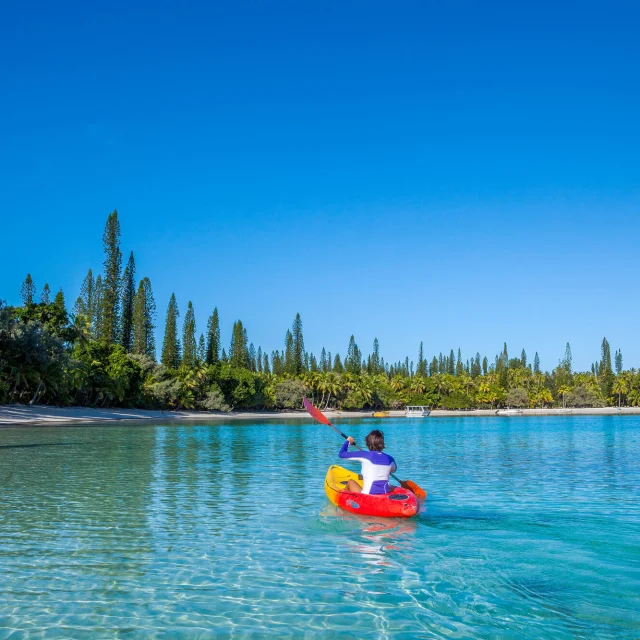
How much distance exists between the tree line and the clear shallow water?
3423 centimetres

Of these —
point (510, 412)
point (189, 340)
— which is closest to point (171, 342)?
point (189, 340)

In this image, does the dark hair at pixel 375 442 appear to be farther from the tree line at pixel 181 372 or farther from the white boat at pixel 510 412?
the white boat at pixel 510 412

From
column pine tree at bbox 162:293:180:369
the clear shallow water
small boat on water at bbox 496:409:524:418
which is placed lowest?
small boat on water at bbox 496:409:524:418

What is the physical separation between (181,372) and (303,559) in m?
70.4

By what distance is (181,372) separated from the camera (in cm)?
7662

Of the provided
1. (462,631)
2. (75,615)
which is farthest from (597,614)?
(75,615)

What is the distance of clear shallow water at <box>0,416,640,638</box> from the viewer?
5996 mm

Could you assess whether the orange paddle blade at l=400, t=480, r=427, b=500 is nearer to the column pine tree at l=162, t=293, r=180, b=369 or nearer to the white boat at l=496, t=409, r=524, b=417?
the column pine tree at l=162, t=293, r=180, b=369

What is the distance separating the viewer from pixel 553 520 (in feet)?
36.9

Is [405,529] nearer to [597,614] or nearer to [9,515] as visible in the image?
[597,614]

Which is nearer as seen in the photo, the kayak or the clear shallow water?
the clear shallow water

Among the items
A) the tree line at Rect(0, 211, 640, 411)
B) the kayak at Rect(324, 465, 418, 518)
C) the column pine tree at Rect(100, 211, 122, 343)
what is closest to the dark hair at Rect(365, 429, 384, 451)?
the kayak at Rect(324, 465, 418, 518)

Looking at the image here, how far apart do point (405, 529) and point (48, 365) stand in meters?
41.5

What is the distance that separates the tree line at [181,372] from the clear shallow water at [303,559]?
3423 cm
